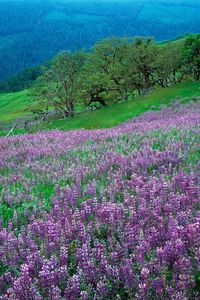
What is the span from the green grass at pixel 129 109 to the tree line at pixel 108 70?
27.4 feet

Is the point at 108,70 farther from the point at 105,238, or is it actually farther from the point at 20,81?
the point at 20,81

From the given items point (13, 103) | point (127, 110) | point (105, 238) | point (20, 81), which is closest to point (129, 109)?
point (127, 110)

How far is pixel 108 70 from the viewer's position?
184ft

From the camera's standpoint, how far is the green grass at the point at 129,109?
38781 millimetres

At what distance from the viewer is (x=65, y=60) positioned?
5169cm

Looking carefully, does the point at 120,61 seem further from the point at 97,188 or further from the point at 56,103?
the point at 97,188

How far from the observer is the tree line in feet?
168

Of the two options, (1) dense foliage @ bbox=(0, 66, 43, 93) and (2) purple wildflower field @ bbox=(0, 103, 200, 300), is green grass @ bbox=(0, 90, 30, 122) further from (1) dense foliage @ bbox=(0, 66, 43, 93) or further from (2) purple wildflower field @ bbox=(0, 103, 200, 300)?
(2) purple wildflower field @ bbox=(0, 103, 200, 300)

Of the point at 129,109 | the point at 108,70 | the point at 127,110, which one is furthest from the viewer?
the point at 108,70

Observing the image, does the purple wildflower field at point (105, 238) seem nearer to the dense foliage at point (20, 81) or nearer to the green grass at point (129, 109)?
the green grass at point (129, 109)

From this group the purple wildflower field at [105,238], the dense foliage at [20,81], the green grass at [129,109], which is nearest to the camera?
the purple wildflower field at [105,238]

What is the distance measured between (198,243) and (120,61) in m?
57.5

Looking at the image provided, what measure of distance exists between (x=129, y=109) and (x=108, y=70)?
16.3m

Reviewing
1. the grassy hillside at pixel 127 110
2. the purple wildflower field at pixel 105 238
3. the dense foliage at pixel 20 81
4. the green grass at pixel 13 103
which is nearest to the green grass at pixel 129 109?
the grassy hillside at pixel 127 110
